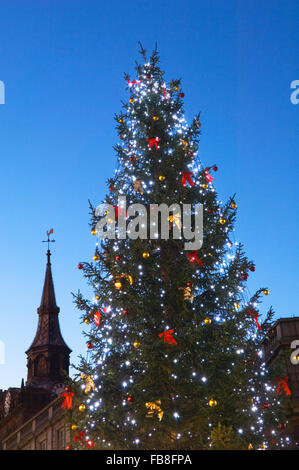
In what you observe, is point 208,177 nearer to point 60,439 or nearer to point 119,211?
point 119,211

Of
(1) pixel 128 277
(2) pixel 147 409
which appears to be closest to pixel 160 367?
(2) pixel 147 409

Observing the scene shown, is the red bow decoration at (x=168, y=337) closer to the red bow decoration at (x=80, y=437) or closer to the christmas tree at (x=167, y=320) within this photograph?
the christmas tree at (x=167, y=320)

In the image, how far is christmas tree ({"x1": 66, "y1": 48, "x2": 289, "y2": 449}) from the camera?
47.8 ft

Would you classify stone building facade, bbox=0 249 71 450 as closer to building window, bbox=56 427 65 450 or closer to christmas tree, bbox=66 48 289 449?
building window, bbox=56 427 65 450

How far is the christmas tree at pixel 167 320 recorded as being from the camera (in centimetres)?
1456

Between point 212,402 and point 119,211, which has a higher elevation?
point 119,211

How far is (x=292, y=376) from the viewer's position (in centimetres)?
2836

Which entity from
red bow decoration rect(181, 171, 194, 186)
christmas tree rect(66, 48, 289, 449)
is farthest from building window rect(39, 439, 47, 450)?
red bow decoration rect(181, 171, 194, 186)

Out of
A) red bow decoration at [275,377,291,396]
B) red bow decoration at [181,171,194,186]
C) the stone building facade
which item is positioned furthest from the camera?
the stone building facade

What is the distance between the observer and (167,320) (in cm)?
1581

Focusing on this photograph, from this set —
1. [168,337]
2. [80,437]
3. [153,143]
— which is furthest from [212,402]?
[153,143]
